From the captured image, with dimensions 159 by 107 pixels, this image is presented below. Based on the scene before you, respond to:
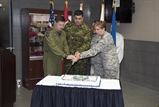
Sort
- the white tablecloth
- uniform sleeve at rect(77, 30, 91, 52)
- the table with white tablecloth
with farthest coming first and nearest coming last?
uniform sleeve at rect(77, 30, 91, 52), the white tablecloth, the table with white tablecloth

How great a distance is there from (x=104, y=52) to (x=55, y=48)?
73cm

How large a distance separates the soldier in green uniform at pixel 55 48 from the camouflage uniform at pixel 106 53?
0.44 metres

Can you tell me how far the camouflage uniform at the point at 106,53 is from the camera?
10.9 ft

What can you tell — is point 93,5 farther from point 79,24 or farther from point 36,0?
point 79,24

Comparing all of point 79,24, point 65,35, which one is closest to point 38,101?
point 65,35

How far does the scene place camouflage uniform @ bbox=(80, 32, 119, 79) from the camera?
3.32 metres

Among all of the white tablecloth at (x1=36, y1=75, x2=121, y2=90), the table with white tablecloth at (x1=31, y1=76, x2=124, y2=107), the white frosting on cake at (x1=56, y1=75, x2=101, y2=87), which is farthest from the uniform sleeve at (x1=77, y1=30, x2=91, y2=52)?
the table with white tablecloth at (x1=31, y1=76, x2=124, y2=107)

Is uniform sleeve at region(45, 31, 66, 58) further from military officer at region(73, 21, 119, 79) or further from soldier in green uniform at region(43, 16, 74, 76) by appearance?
military officer at region(73, 21, 119, 79)

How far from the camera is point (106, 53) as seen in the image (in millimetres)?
3430

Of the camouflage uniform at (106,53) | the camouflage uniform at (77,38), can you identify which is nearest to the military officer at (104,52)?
the camouflage uniform at (106,53)

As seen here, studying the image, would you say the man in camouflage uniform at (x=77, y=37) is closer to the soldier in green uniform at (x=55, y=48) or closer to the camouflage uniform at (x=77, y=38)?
the camouflage uniform at (x=77, y=38)

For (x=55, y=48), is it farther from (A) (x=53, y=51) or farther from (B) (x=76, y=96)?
(B) (x=76, y=96)

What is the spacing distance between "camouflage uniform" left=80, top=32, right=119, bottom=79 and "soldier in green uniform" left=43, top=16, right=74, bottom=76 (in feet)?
1.44

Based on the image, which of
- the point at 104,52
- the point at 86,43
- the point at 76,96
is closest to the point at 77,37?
the point at 86,43
